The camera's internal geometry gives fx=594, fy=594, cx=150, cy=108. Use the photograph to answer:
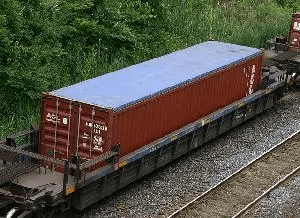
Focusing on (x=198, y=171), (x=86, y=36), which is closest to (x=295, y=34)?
(x=86, y=36)

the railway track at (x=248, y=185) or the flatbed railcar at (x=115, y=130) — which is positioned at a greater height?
the flatbed railcar at (x=115, y=130)

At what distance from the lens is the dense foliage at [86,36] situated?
19.5 meters

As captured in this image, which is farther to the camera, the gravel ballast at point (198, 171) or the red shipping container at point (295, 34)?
the red shipping container at point (295, 34)

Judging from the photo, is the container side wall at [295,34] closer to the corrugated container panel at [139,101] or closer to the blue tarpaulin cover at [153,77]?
the blue tarpaulin cover at [153,77]

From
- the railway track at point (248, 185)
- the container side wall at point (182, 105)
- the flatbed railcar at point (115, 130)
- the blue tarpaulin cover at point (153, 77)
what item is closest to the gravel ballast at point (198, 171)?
the railway track at point (248, 185)

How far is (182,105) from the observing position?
1723 centimetres

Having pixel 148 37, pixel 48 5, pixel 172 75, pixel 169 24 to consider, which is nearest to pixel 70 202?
pixel 172 75

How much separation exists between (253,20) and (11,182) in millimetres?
22718

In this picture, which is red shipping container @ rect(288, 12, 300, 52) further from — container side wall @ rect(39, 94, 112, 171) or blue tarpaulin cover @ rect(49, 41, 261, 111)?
container side wall @ rect(39, 94, 112, 171)

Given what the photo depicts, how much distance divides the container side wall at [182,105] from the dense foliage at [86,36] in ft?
13.7

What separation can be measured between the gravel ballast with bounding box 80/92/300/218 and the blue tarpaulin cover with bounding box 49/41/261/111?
2.69 m

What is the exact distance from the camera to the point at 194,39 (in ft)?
92.9

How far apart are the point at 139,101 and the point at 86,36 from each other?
30.2 ft

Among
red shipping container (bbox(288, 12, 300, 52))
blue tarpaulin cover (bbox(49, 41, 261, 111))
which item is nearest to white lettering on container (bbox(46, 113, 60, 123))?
blue tarpaulin cover (bbox(49, 41, 261, 111))
